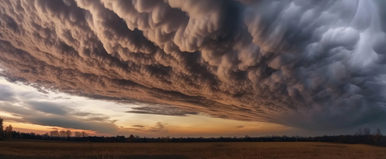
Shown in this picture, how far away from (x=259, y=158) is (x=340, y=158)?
12633mm

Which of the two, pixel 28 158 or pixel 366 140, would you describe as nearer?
pixel 28 158

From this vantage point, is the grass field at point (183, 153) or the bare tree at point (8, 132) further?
the bare tree at point (8, 132)

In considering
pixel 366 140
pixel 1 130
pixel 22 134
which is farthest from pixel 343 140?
pixel 22 134

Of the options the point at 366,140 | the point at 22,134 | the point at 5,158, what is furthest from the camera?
the point at 22,134

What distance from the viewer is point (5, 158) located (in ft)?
126

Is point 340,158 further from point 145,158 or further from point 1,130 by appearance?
point 1,130

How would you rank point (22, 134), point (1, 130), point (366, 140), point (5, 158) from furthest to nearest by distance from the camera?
point (22, 134)
point (366, 140)
point (1, 130)
point (5, 158)

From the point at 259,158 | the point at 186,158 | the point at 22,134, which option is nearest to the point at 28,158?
the point at 186,158

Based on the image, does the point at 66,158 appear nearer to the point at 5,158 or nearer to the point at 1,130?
the point at 5,158

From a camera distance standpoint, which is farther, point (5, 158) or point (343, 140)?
point (343, 140)

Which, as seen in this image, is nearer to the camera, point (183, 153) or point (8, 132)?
point (183, 153)

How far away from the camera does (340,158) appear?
41.1m

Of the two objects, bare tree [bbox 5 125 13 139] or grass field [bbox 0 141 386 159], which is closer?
grass field [bbox 0 141 386 159]

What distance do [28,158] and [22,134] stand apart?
127m
